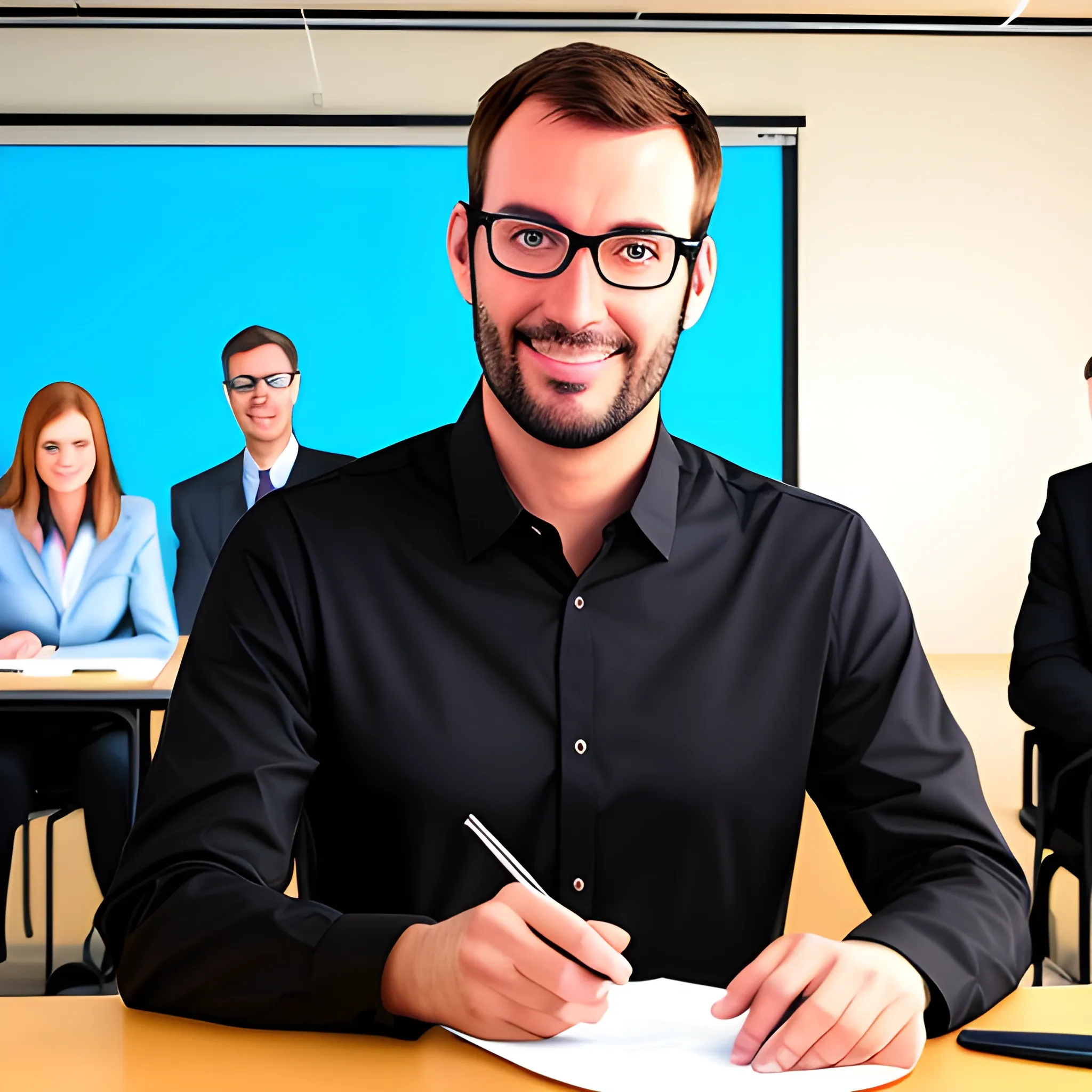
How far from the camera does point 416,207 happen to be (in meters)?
5.66

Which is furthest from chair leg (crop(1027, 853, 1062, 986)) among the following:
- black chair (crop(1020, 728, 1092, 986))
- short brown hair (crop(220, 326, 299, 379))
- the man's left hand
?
short brown hair (crop(220, 326, 299, 379))

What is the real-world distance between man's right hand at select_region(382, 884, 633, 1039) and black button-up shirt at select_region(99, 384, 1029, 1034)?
269mm

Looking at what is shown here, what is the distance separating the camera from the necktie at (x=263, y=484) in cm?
495

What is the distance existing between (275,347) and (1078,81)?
4273 millimetres

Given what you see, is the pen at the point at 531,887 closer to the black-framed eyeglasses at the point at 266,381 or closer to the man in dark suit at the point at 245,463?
the man in dark suit at the point at 245,463

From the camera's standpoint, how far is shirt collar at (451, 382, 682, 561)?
1.29 metres

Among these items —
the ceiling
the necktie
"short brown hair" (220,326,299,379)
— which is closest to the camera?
the necktie

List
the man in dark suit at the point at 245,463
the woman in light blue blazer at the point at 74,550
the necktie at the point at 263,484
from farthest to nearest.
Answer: the man in dark suit at the point at 245,463
the necktie at the point at 263,484
the woman in light blue blazer at the point at 74,550

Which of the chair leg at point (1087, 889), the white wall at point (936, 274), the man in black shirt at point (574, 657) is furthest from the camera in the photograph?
the white wall at point (936, 274)

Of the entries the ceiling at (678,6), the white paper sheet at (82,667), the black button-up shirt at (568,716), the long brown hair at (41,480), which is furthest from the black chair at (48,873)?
the ceiling at (678,6)

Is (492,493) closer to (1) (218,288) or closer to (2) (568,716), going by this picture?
(2) (568,716)

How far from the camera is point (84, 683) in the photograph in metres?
3.03

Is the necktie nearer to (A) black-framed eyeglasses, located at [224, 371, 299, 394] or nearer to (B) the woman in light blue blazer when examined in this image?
(A) black-framed eyeglasses, located at [224, 371, 299, 394]

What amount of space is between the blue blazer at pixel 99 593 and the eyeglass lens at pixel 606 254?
2.58m
